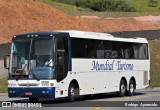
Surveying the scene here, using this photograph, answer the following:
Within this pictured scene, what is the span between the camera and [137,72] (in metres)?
32.4

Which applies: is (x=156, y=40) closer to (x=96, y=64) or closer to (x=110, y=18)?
(x=110, y=18)

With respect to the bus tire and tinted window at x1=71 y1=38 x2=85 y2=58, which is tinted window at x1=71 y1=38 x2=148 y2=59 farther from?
the bus tire

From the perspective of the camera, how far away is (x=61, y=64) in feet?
80.3

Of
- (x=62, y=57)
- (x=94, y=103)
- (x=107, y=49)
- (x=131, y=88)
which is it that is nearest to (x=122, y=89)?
(x=131, y=88)

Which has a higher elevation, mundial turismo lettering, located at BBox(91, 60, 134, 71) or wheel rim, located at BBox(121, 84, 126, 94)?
mundial turismo lettering, located at BBox(91, 60, 134, 71)

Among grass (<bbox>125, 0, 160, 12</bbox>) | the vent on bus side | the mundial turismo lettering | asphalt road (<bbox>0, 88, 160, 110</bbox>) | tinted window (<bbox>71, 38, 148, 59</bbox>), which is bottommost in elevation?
asphalt road (<bbox>0, 88, 160, 110</bbox>)

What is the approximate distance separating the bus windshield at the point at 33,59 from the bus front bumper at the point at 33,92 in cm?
54

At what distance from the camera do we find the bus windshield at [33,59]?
23.9m

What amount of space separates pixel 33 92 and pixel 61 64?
183 cm

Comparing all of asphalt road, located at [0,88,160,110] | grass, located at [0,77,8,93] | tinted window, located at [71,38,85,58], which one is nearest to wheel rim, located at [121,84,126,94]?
asphalt road, located at [0,88,160,110]

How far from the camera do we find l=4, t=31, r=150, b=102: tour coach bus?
78.3 feet

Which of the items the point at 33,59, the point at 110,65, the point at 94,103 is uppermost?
the point at 33,59

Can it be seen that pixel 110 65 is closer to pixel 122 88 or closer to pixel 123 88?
pixel 122 88

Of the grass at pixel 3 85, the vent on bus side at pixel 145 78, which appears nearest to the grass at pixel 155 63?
the vent on bus side at pixel 145 78
